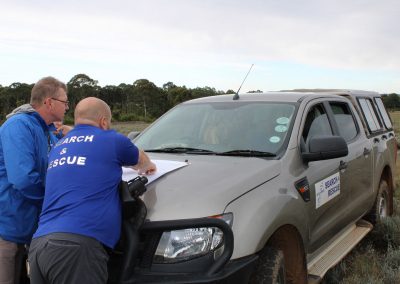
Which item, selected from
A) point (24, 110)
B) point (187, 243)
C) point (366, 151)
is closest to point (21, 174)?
point (24, 110)

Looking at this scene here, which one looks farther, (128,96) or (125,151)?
(128,96)

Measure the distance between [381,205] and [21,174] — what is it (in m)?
4.67

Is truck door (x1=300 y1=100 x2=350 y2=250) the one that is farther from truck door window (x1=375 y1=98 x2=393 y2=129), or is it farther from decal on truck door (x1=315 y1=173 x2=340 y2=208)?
truck door window (x1=375 y1=98 x2=393 y2=129)

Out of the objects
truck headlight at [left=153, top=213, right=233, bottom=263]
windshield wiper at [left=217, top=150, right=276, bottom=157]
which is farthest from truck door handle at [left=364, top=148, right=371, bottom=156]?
truck headlight at [left=153, top=213, right=233, bottom=263]

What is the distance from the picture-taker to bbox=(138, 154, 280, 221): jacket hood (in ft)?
9.09

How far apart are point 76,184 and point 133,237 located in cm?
44

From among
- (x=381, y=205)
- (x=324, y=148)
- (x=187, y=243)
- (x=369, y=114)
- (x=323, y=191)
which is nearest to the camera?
(x=187, y=243)

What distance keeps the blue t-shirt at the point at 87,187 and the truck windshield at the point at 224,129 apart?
1.28 metres

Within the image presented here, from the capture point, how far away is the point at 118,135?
2768mm

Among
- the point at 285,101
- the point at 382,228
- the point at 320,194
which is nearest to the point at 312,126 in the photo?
the point at 285,101

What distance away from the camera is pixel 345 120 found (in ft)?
17.2

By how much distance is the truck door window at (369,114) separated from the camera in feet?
19.6

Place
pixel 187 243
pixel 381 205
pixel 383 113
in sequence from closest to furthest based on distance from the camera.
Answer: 1. pixel 187 243
2. pixel 381 205
3. pixel 383 113

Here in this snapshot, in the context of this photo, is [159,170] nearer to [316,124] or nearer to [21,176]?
[21,176]
